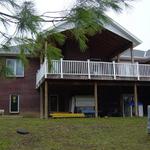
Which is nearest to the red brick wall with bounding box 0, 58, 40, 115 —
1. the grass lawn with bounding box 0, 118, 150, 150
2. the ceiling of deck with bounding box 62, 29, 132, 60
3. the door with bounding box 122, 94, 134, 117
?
the ceiling of deck with bounding box 62, 29, 132, 60

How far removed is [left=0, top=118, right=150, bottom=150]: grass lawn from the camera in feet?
40.4

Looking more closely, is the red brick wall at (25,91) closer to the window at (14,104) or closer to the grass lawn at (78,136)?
the window at (14,104)

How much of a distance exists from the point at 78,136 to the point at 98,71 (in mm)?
9161

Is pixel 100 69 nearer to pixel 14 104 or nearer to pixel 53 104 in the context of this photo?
pixel 53 104

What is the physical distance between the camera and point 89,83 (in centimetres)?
2278

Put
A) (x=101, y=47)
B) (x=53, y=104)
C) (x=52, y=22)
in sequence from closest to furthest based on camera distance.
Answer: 1. (x=52, y=22)
2. (x=53, y=104)
3. (x=101, y=47)

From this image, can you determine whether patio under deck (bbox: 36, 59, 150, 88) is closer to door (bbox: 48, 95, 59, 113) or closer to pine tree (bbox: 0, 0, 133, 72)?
door (bbox: 48, 95, 59, 113)

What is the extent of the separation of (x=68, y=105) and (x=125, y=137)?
1194 cm

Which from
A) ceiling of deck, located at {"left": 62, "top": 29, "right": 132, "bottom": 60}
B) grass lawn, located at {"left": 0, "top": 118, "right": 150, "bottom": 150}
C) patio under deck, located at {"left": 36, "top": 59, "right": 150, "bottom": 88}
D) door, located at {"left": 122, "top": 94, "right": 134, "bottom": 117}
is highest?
ceiling of deck, located at {"left": 62, "top": 29, "right": 132, "bottom": 60}

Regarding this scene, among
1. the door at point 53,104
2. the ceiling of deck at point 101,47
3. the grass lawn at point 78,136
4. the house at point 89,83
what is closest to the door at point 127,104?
the house at point 89,83

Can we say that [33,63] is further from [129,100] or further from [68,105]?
[129,100]

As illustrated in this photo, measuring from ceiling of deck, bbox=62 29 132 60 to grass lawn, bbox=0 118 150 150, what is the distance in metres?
8.28

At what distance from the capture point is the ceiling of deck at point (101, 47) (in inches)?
978

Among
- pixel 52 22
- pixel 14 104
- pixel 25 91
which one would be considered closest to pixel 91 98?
pixel 25 91
